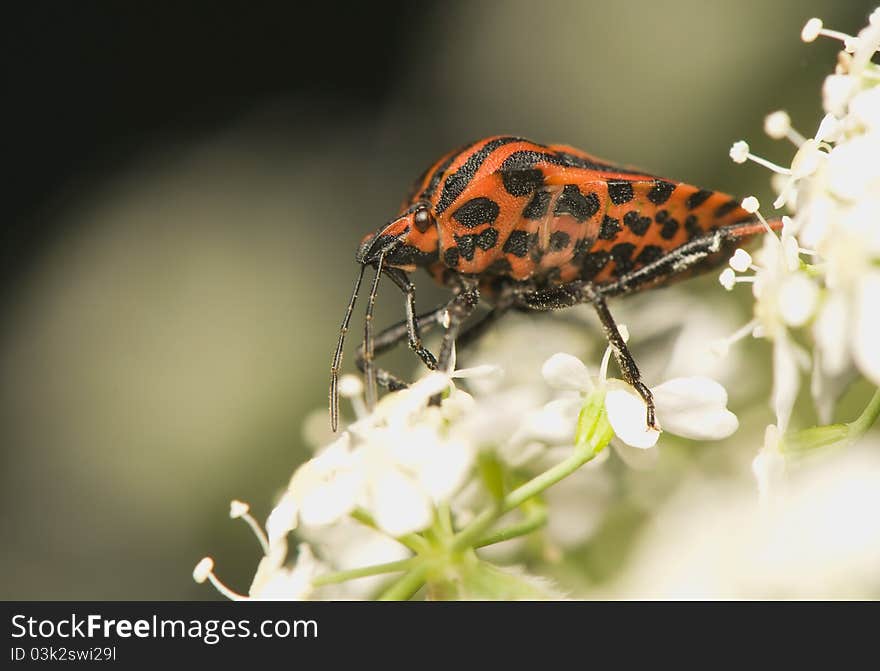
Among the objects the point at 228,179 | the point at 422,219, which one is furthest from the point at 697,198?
the point at 228,179

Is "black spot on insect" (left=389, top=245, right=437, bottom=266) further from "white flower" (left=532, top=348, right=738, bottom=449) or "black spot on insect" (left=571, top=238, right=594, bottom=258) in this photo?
"white flower" (left=532, top=348, right=738, bottom=449)

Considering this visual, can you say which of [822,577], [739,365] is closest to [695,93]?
[739,365]

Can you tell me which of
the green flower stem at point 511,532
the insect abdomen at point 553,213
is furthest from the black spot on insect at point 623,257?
the green flower stem at point 511,532

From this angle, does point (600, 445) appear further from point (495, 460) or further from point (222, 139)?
point (222, 139)

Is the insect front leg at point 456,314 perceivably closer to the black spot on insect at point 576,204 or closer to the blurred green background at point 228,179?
the black spot on insect at point 576,204

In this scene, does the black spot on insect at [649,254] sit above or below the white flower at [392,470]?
above
